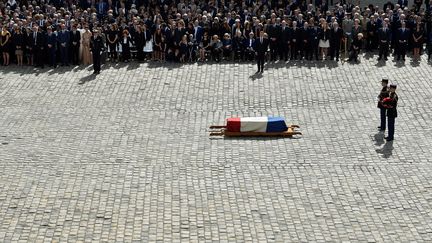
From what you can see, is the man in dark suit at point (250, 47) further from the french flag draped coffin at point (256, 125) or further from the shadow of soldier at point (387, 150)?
the shadow of soldier at point (387, 150)

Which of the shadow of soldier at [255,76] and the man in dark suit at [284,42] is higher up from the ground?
the man in dark suit at [284,42]

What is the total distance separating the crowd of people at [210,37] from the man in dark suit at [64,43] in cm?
2

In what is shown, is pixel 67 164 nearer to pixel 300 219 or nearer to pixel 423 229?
pixel 300 219

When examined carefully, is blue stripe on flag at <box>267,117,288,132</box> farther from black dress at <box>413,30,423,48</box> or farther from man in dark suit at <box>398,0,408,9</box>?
man in dark suit at <box>398,0,408,9</box>

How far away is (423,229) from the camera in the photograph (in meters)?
18.1

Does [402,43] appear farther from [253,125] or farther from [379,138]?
[253,125]

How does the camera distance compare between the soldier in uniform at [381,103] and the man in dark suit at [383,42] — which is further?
the man in dark suit at [383,42]

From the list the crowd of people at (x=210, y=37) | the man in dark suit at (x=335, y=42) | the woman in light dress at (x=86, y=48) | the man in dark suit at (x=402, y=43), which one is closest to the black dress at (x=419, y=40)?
the crowd of people at (x=210, y=37)

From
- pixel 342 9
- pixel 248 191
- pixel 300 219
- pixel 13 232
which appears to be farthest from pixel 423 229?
pixel 342 9

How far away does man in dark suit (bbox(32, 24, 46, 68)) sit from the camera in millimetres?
31453

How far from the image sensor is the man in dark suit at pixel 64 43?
31.5 m

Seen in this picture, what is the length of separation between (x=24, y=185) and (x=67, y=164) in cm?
159

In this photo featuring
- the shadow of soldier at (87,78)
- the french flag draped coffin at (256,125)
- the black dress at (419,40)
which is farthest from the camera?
the black dress at (419,40)

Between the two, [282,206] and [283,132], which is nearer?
[282,206]
